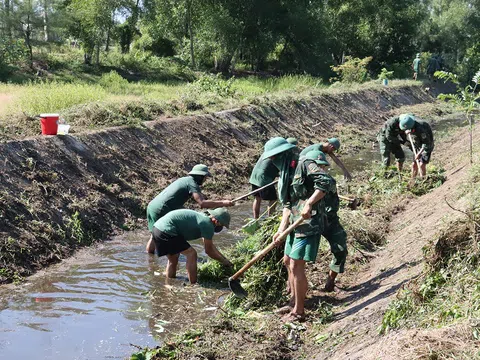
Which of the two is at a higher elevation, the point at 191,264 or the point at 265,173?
the point at 265,173

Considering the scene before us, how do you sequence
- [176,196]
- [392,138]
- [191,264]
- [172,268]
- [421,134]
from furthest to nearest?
[392,138] < [421,134] < [176,196] < [172,268] < [191,264]

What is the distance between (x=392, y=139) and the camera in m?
12.5

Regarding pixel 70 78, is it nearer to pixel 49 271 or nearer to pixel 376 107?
pixel 376 107

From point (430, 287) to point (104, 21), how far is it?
2545cm

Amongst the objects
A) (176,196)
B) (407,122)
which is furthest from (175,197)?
(407,122)

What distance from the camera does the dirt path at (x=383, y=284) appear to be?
525 cm

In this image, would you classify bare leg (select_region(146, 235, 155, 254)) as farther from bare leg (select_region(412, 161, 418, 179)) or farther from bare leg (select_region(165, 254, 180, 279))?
bare leg (select_region(412, 161, 418, 179))

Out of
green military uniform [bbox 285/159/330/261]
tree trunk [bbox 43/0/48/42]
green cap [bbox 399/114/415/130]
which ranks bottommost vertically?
green military uniform [bbox 285/159/330/261]

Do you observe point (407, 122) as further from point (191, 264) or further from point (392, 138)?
point (191, 264)

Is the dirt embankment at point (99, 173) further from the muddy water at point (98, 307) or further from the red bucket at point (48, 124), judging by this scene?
the muddy water at point (98, 307)

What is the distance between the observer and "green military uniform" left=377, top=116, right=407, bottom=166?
40.4ft

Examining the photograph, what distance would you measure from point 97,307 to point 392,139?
726cm

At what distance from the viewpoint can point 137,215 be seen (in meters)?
11.8

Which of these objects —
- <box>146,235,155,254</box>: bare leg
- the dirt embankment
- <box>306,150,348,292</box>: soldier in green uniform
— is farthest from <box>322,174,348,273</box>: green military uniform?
the dirt embankment
